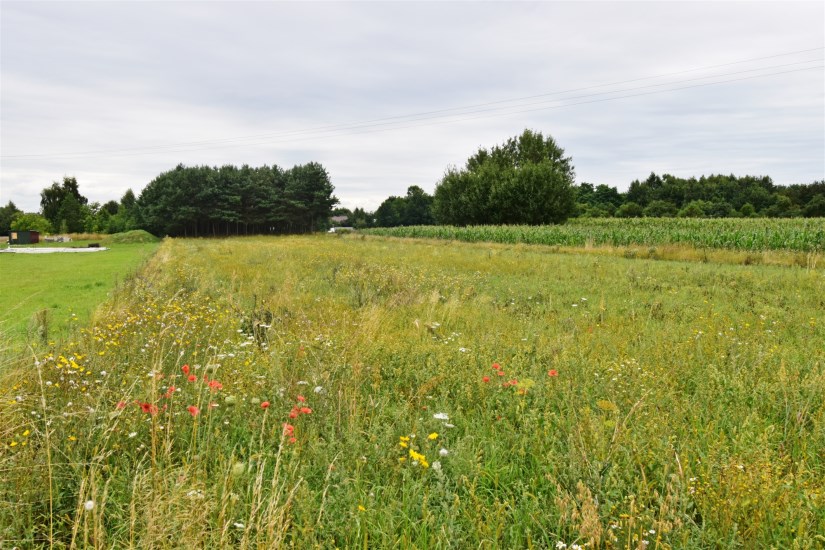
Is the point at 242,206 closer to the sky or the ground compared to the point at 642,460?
closer to the sky

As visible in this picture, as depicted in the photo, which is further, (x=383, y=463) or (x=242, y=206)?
(x=242, y=206)

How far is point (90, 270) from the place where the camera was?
20812 millimetres

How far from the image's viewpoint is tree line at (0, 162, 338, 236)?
219ft

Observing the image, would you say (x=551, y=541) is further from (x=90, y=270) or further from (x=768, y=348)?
(x=90, y=270)

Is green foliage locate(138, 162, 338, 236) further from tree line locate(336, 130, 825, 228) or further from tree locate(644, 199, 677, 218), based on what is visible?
tree locate(644, 199, 677, 218)

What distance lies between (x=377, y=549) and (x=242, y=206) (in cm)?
7535

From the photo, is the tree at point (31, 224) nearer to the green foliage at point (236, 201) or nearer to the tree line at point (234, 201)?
the tree line at point (234, 201)

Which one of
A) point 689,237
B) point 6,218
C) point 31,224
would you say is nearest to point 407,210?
→ point 31,224

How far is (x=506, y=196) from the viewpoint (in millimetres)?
56875

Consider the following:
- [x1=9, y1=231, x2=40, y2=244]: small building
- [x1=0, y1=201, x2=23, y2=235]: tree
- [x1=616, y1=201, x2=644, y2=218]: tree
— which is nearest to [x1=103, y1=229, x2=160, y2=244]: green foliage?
[x1=9, y1=231, x2=40, y2=244]: small building

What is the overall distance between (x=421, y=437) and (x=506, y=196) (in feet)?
182

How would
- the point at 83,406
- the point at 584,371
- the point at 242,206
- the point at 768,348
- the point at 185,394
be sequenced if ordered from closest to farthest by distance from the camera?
the point at 83,406 → the point at 185,394 → the point at 584,371 → the point at 768,348 → the point at 242,206

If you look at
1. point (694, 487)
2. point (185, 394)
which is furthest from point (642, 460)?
point (185, 394)

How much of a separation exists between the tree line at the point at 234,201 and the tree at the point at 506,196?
20.5 meters
